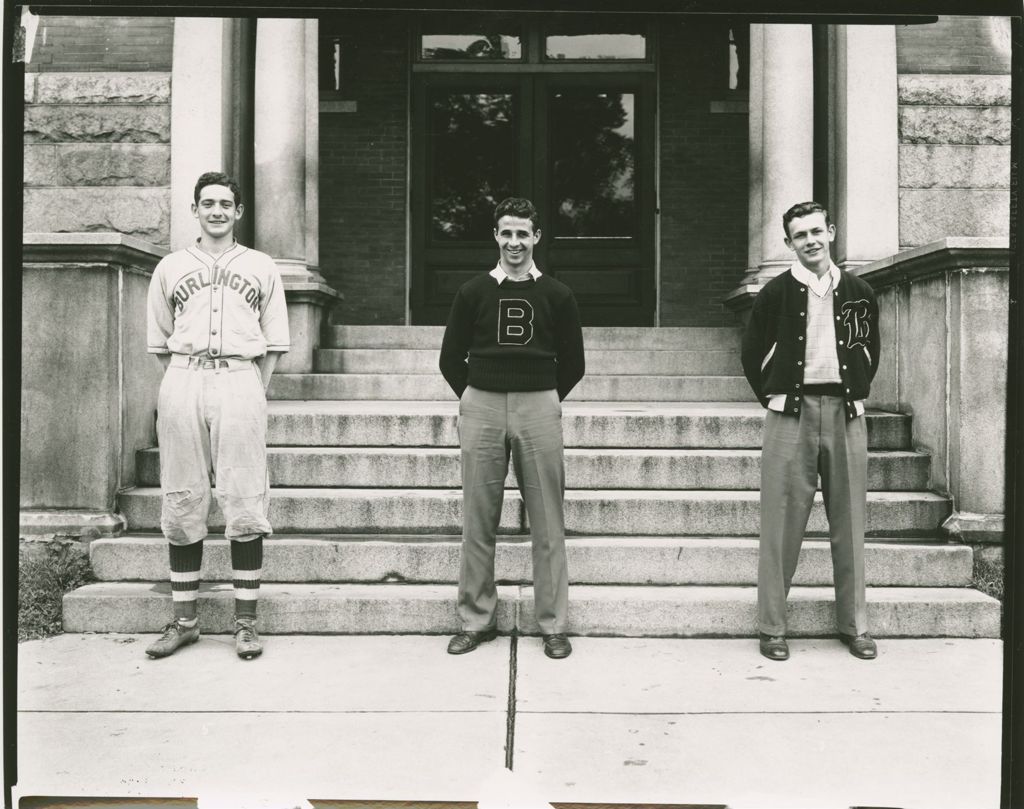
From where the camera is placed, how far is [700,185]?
1016 cm

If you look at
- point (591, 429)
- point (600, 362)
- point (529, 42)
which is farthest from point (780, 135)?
point (529, 42)

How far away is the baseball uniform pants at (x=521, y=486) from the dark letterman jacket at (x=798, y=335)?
3.39ft

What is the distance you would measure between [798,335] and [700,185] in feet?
19.7

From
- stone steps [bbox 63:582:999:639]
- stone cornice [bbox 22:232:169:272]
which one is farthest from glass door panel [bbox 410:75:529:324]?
stone steps [bbox 63:582:999:639]

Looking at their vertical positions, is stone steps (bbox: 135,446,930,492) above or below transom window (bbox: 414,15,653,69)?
below

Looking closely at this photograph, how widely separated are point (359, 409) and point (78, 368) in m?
1.69

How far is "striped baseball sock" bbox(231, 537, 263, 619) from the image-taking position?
4516 mm

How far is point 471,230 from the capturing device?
33.1ft

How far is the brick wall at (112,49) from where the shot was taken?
7.61m

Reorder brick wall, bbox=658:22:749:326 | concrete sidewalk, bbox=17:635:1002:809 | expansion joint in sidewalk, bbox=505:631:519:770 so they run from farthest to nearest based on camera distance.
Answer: brick wall, bbox=658:22:749:326 → expansion joint in sidewalk, bbox=505:631:519:770 → concrete sidewalk, bbox=17:635:1002:809

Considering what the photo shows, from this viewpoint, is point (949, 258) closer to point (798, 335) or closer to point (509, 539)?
point (798, 335)

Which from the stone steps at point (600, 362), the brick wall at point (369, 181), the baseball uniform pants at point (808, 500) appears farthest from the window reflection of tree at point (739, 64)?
the baseball uniform pants at point (808, 500)

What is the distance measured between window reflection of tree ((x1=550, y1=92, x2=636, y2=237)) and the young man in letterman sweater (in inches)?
219

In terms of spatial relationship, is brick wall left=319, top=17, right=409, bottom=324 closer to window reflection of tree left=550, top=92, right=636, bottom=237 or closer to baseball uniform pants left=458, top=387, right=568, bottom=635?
window reflection of tree left=550, top=92, right=636, bottom=237
